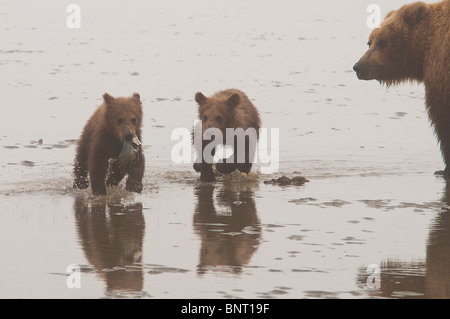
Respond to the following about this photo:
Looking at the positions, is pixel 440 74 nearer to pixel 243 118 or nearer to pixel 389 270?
pixel 243 118

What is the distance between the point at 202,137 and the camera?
9906 millimetres

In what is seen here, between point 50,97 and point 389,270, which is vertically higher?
point 50,97

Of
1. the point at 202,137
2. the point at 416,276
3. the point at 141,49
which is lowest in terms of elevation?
the point at 416,276

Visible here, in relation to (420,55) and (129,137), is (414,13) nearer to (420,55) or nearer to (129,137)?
(420,55)

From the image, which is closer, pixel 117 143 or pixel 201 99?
pixel 117 143

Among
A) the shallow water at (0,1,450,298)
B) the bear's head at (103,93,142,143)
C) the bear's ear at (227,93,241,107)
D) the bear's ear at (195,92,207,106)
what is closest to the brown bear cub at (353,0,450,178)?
the shallow water at (0,1,450,298)

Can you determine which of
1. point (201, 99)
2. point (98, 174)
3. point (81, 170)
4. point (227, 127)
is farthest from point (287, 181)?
point (81, 170)

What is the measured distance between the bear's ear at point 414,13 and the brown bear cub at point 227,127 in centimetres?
185

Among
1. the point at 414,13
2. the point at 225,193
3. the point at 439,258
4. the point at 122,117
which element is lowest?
the point at 439,258

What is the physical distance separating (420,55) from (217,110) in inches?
83.4

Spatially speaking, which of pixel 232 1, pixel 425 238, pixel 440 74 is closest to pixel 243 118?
pixel 440 74

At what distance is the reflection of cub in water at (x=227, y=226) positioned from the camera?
250 inches

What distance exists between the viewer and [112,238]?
6.95 m

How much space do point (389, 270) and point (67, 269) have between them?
194 cm
